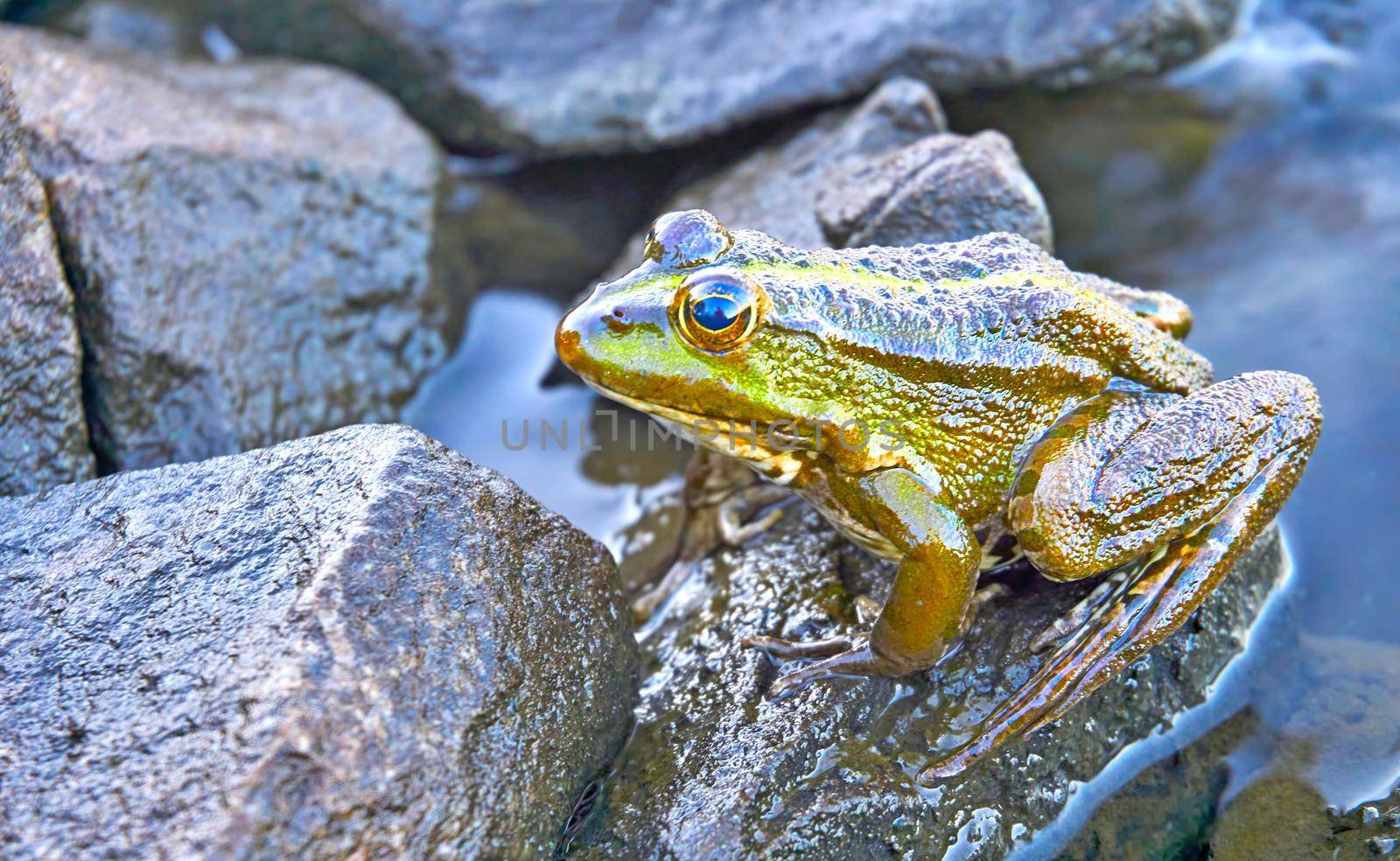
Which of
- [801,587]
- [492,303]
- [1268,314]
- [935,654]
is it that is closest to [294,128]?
[492,303]

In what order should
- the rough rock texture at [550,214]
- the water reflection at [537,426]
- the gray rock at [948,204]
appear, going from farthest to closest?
the rough rock texture at [550,214]
the water reflection at [537,426]
the gray rock at [948,204]

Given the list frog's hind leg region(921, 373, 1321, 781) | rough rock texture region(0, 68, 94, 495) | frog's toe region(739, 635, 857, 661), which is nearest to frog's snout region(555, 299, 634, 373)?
frog's toe region(739, 635, 857, 661)

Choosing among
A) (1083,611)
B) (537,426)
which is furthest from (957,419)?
(537,426)

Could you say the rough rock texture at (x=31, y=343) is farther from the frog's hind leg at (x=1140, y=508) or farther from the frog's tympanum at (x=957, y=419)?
the frog's hind leg at (x=1140, y=508)

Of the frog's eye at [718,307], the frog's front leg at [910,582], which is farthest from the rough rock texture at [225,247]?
the frog's front leg at [910,582]

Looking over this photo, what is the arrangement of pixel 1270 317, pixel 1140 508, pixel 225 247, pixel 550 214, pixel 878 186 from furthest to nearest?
pixel 550 214 → pixel 1270 317 → pixel 225 247 → pixel 878 186 → pixel 1140 508

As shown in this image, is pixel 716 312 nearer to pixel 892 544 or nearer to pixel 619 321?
pixel 619 321
